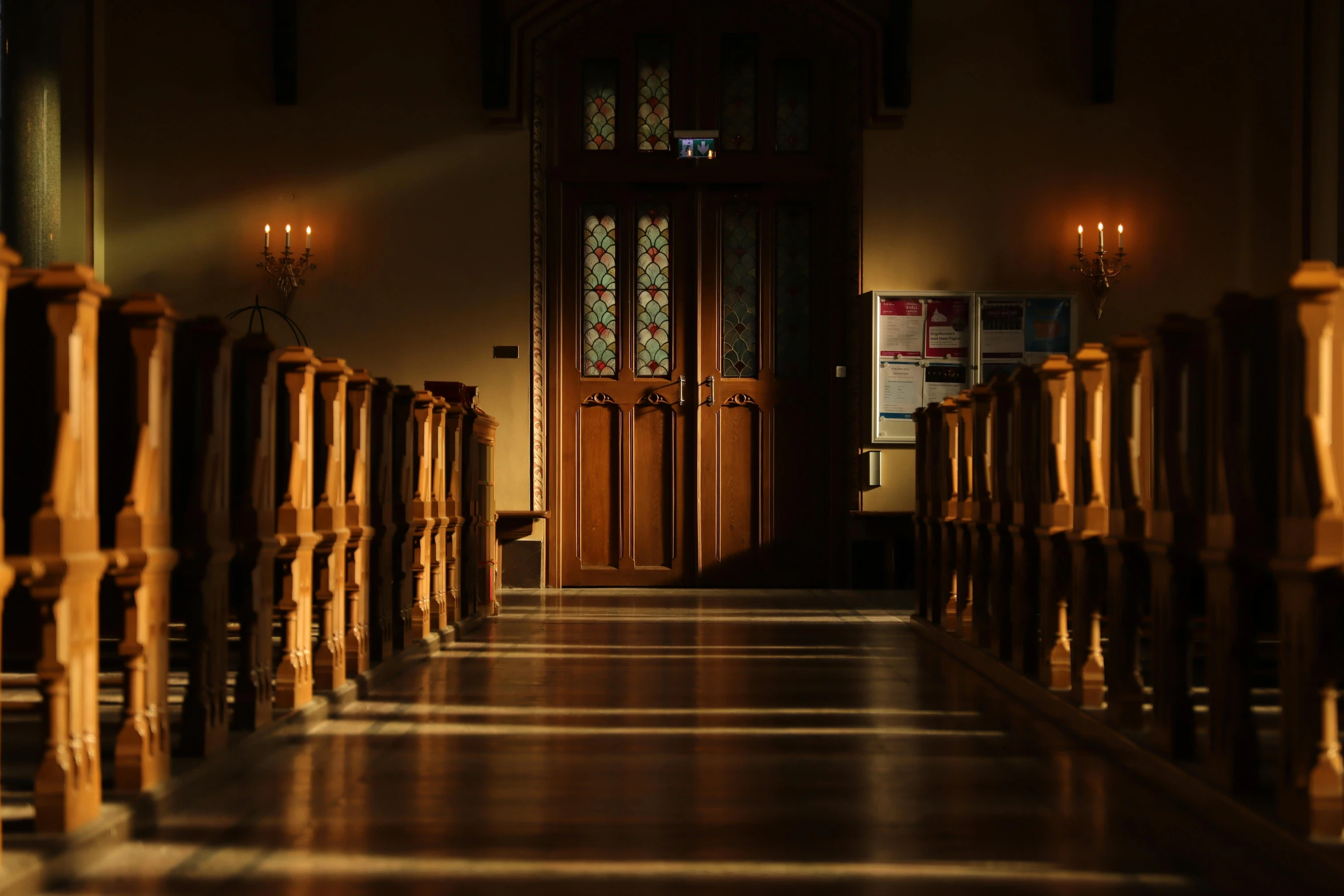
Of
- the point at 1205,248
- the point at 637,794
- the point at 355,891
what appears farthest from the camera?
the point at 1205,248

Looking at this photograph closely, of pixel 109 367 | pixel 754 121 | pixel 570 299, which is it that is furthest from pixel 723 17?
pixel 109 367

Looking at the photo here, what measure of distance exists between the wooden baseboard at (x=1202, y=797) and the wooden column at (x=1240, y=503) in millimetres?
73

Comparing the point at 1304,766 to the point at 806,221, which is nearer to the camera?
the point at 1304,766

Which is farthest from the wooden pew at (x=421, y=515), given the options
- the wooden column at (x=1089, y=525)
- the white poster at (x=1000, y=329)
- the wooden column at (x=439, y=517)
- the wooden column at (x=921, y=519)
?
the white poster at (x=1000, y=329)

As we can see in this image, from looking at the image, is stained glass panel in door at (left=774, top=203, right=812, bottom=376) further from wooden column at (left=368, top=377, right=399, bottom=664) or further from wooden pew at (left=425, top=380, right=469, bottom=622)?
wooden column at (left=368, top=377, right=399, bottom=664)

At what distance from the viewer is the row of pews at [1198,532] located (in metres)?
2.01

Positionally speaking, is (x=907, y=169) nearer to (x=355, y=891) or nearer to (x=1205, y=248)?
(x=1205, y=248)

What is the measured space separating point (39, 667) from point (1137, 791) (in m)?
1.93

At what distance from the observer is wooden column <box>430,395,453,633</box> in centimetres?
504

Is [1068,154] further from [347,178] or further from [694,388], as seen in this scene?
[347,178]

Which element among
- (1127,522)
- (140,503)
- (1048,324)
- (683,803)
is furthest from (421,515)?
(1048,324)

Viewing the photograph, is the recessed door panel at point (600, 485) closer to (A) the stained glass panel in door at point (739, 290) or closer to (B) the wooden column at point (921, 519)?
(A) the stained glass panel in door at point (739, 290)

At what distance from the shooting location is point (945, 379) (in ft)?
25.7

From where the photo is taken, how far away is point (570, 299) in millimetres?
8070
